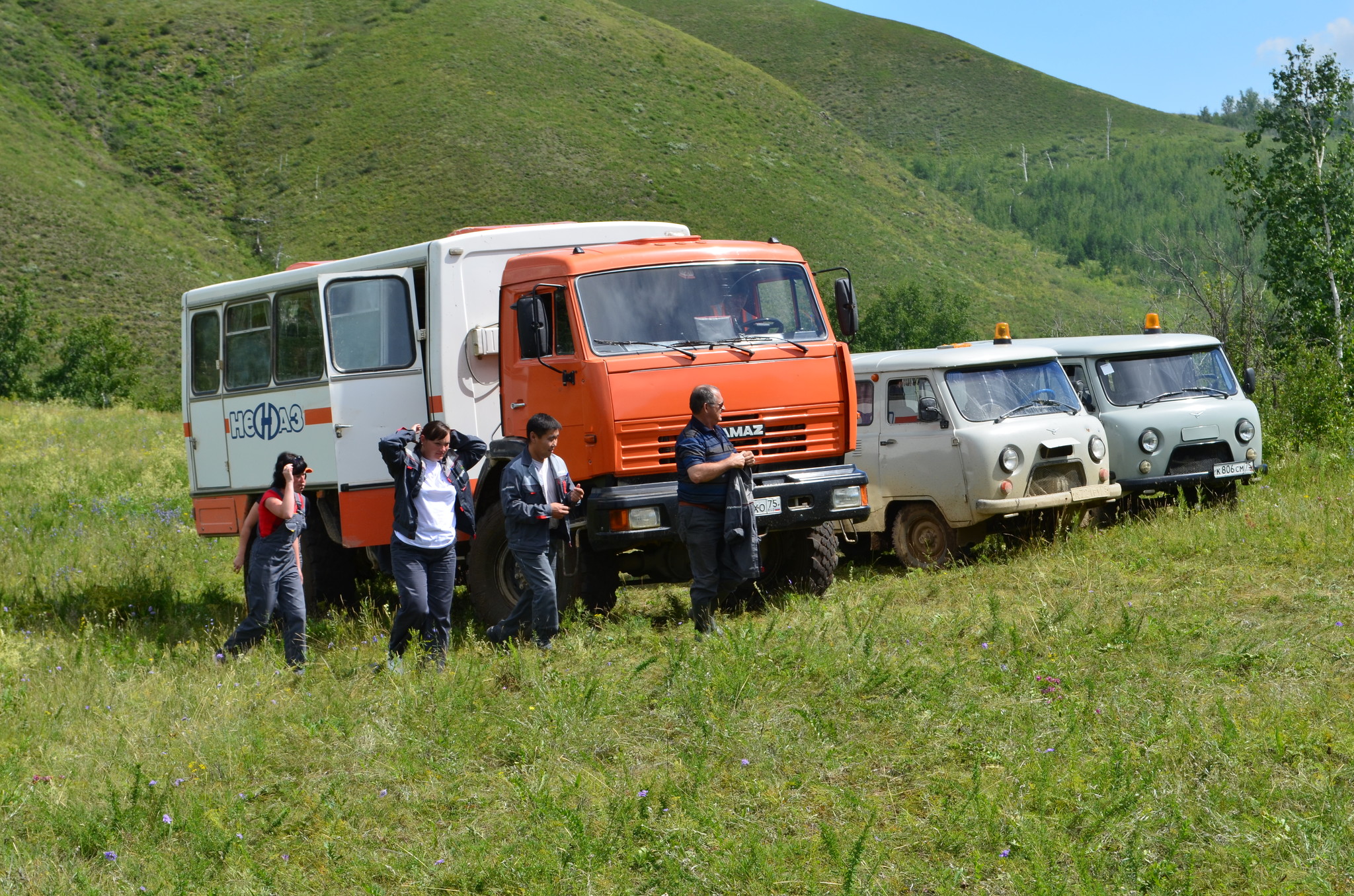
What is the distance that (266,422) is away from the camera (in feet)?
36.6

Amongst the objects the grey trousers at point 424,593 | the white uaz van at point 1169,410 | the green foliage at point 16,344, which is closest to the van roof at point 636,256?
the grey trousers at point 424,593

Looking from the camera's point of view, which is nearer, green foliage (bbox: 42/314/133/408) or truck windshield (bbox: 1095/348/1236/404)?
truck windshield (bbox: 1095/348/1236/404)

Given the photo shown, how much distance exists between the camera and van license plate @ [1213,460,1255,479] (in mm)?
12680

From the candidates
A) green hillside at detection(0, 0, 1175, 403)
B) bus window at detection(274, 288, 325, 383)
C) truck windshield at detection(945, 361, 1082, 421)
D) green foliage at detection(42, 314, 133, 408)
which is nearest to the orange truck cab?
bus window at detection(274, 288, 325, 383)

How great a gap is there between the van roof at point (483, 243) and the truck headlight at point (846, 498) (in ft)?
8.85

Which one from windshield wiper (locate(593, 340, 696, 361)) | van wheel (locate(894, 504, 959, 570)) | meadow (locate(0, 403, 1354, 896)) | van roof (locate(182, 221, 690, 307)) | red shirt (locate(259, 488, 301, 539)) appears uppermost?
van roof (locate(182, 221, 690, 307))

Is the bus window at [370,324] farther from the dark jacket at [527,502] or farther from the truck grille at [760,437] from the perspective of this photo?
the dark jacket at [527,502]

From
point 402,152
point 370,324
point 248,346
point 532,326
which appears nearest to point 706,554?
point 532,326

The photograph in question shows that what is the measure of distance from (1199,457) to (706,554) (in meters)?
7.22

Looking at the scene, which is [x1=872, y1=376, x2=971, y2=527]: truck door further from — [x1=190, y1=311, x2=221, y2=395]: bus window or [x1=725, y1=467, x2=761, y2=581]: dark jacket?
[x1=190, y1=311, x2=221, y2=395]: bus window

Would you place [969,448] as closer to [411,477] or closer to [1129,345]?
[1129,345]

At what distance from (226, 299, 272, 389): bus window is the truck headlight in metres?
5.29

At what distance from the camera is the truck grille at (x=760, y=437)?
867 centimetres

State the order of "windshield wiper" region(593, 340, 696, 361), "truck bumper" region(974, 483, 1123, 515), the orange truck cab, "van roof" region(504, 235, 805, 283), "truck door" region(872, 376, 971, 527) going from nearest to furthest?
the orange truck cab → "windshield wiper" region(593, 340, 696, 361) → "van roof" region(504, 235, 805, 283) → "truck bumper" region(974, 483, 1123, 515) → "truck door" region(872, 376, 971, 527)
